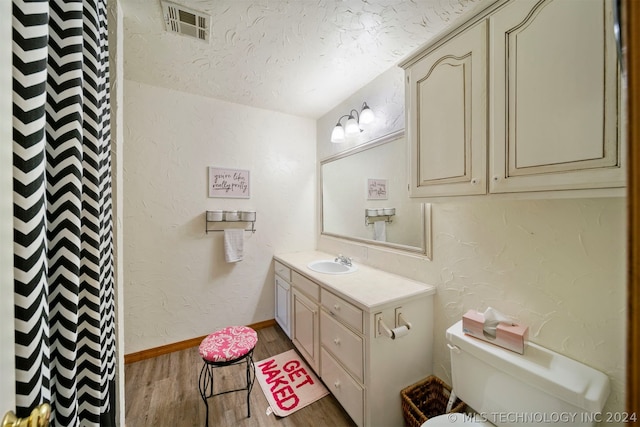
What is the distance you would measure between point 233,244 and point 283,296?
705mm

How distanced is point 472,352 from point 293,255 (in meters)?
1.77

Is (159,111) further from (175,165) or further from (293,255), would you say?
(293,255)

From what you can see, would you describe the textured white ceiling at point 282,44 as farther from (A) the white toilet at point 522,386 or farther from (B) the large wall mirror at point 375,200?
(A) the white toilet at point 522,386

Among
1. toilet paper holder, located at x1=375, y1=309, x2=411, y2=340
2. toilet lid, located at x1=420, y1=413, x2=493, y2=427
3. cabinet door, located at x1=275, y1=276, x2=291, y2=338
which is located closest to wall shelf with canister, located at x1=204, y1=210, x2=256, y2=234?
cabinet door, located at x1=275, y1=276, x2=291, y2=338

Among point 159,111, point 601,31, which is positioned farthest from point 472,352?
point 159,111

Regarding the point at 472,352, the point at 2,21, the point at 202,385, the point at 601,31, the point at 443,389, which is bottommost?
the point at 202,385

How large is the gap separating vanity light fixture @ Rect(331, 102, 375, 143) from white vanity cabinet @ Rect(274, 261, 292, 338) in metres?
1.34

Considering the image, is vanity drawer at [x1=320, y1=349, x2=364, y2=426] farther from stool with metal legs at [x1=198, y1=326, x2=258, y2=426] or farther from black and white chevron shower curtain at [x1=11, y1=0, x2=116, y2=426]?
black and white chevron shower curtain at [x1=11, y1=0, x2=116, y2=426]

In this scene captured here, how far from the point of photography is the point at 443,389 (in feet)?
4.64

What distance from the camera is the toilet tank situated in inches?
32.1

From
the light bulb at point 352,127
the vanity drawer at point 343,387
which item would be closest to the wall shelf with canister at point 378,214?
the light bulb at point 352,127

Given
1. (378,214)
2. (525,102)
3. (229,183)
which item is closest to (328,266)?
(378,214)

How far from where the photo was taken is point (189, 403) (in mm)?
1566

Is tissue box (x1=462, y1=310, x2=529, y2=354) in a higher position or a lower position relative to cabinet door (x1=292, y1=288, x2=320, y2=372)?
higher
